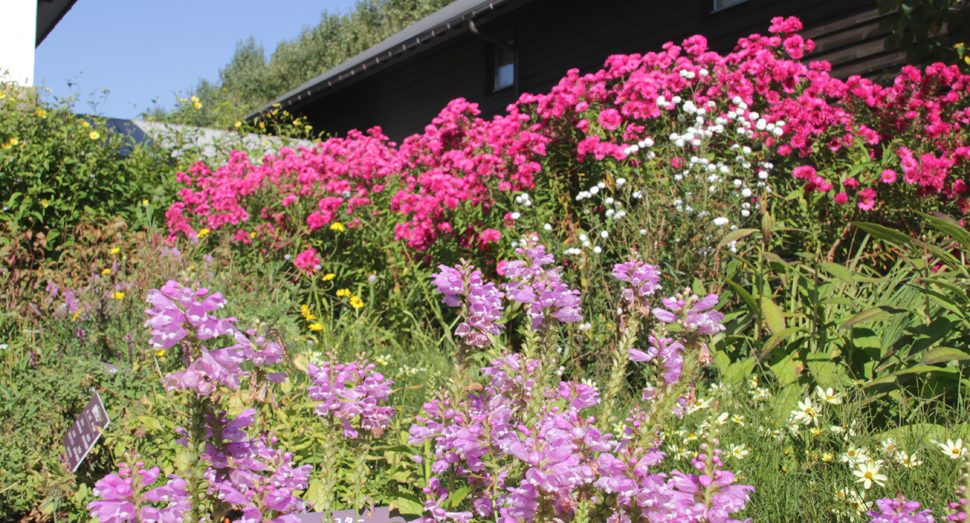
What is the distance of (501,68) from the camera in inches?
430

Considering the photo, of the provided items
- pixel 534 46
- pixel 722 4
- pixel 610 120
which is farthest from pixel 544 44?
pixel 610 120

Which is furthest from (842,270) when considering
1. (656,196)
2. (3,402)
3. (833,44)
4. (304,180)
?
(833,44)

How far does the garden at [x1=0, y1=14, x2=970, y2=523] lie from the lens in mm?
1067

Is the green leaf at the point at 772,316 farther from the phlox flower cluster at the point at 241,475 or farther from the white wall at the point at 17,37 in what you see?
the white wall at the point at 17,37

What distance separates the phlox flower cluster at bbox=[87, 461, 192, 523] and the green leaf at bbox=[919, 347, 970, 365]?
2.33 meters

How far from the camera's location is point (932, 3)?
398cm

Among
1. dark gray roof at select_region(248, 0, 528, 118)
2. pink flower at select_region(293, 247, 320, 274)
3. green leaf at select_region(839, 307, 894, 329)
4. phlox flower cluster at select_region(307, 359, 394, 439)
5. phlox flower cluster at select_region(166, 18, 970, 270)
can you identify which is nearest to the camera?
phlox flower cluster at select_region(307, 359, 394, 439)

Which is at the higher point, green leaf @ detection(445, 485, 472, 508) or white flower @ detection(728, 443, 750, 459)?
green leaf @ detection(445, 485, 472, 508)

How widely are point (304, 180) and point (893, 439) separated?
178 inches

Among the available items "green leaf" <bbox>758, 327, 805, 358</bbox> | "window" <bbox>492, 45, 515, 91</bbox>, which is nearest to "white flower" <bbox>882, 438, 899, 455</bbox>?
"green leaf" <bbox>758, 327, 805, 358</bbox>

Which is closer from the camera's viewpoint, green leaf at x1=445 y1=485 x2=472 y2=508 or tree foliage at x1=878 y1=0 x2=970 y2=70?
green leaf at x1=445 y1=485 x2=472 y2=508

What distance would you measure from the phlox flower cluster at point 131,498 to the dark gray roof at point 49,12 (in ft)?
36.4

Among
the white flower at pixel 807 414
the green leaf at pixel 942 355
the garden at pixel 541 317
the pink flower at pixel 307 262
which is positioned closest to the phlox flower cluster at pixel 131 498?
the garden at pixel 541 317

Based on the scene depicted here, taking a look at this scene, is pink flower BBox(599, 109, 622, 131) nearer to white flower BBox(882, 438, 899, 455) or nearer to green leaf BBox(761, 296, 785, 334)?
green leaf BBox(761, 296, 785, 334)
